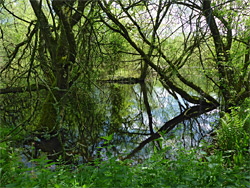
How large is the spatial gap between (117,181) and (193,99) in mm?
5229

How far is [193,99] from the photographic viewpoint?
6617mm

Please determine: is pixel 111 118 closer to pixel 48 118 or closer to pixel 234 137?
pixel 48 118

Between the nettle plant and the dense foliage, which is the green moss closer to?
the dense foliage

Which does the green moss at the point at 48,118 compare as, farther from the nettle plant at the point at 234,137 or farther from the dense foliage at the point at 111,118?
the nettle plant at the point at 234,137

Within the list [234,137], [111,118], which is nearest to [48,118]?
[111,118]

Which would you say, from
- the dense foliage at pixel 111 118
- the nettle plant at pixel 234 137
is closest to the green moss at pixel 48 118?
the dense foliage at pixel 111 118

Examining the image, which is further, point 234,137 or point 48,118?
point 48,118

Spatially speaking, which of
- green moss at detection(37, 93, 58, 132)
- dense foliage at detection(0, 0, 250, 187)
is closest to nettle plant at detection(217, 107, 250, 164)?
dense foliage at detection(0, 0, 250, 187)

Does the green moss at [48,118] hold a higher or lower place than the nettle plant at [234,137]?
higher

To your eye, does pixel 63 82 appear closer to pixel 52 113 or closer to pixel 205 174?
pixel 52 113

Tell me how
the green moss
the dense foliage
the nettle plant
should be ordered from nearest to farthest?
the dense foliage, the nettle plant, the green moss

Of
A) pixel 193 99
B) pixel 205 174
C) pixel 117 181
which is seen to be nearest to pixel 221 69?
pixel 193 99

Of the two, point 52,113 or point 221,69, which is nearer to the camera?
point 52,113

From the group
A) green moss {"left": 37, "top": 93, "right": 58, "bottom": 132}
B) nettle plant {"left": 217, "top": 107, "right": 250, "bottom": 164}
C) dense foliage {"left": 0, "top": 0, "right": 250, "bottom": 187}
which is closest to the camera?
dense foliage {"left": 0, "top": 0, "right": 250, "bottom": 187}
